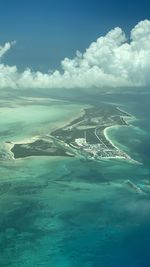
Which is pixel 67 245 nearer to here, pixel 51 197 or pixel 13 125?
pixel 51 197

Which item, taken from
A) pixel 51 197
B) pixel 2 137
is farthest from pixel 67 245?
pixel 2 137

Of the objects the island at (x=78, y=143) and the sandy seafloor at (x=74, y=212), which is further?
the island at (x=78, y=143)

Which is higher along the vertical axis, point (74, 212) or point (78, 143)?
point (78, 143)

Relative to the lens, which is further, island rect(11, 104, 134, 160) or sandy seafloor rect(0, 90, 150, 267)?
island rect(11, 104, 134, 160)

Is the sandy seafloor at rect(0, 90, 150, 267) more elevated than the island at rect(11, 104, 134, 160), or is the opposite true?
the island at rect(11, 104, 134, 160)
